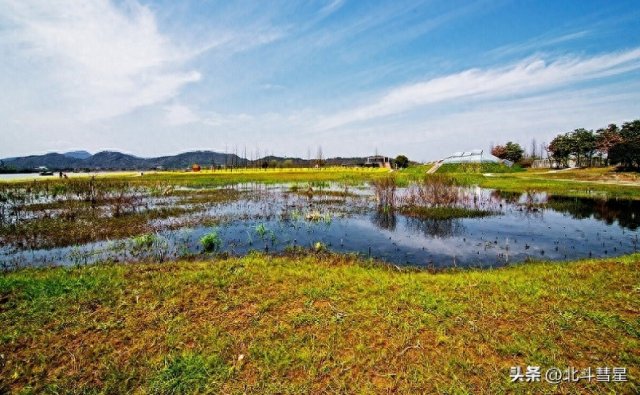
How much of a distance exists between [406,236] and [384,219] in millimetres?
4192

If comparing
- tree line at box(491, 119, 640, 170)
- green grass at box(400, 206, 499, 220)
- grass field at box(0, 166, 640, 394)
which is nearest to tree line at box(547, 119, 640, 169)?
tree line at box(491, 119, 640, 170)

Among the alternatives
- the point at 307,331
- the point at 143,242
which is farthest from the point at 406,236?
the point at 143,242

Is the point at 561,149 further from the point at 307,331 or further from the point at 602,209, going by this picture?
the point at 307,331

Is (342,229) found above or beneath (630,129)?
beneath

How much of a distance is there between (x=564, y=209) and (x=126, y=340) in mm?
25918

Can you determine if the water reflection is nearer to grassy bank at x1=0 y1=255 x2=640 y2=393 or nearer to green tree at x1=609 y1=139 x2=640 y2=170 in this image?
grassy bank at x1=0 y1=255 x2=640 y2=393

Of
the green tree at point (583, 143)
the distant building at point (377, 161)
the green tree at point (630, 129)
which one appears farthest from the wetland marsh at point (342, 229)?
the distant building at point (377, 161)

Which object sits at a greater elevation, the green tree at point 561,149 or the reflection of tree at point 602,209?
the green tree at point 561,149

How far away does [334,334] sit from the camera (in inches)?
214

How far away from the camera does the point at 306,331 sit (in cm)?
554

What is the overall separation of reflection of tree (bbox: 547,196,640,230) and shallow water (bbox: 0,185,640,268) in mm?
50

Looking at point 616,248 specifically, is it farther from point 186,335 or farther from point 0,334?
point 0,334

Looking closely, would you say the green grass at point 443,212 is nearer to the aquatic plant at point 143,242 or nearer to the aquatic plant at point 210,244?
the aquatic plant at point 210,244

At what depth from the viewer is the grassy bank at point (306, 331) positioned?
4.50 m
